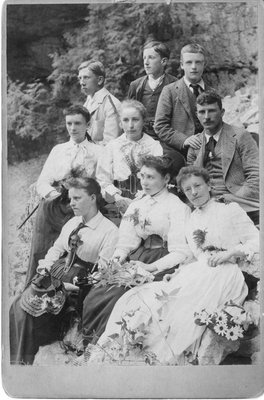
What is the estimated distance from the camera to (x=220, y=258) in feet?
11.0

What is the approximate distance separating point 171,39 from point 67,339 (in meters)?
1.37

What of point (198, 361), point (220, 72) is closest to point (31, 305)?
point (198, 361)

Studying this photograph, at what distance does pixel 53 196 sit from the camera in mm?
3471

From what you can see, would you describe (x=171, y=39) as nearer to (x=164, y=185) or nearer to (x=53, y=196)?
(x=164, y=185)

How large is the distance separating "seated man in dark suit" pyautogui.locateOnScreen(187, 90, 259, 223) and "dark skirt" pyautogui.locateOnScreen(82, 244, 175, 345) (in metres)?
0.38

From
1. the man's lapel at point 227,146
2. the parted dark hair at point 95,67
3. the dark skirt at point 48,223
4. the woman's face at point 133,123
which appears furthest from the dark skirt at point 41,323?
the parted dark hair at point 95,67

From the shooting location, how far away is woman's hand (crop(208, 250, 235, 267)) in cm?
335

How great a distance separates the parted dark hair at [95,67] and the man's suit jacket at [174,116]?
29cm

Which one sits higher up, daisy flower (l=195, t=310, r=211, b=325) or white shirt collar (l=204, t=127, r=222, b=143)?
white shirt collar (l=204, t=127, r=222, b=143)

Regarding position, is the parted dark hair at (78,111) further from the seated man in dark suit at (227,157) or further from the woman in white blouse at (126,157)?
the seated man in dark suit at (227,157)

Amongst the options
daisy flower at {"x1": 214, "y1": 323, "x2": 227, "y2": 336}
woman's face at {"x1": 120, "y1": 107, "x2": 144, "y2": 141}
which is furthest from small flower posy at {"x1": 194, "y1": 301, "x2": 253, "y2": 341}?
woman's face at {"x1": 120, "y1": 107, "x2": 144, "y2": 141}

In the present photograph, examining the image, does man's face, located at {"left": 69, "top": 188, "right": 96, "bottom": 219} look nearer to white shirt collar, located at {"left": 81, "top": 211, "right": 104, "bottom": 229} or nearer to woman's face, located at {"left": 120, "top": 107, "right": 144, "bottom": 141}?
white shirt collar, located at {"left": 81, "top": 211, "right": 104, "bottom": 229}

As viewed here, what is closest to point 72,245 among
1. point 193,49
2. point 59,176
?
point 59,176

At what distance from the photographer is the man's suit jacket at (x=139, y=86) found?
11.4 ft
